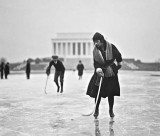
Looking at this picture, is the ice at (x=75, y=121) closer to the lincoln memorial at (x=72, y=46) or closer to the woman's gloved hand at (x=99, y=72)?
the woman's gloved hand at (x=99, y=72)

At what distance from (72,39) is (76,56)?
414 cm

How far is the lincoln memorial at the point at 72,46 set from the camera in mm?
63906

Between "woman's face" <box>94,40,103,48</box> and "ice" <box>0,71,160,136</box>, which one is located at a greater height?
"woman's face" <box>94,40,103,48</box>

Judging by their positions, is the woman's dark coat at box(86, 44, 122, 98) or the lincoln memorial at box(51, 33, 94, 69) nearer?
the woman's dark coat at box(86, 44, 122, 98)

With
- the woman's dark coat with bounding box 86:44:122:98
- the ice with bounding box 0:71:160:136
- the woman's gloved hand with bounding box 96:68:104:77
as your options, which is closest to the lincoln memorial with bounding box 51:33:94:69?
the ice with bounding box 0:71:160:136

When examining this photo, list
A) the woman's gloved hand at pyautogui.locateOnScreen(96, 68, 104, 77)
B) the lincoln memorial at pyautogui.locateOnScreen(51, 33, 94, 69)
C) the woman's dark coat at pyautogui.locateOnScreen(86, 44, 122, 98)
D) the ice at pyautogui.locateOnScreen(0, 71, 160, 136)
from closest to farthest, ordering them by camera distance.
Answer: the ice at pyautogui.locateOnScreen(0, 71, 160, 136) < the woman's gloved hand at pyautogui.locateOnScreen(96, 68, 104, 77) < the woman's dark coat at pyautogui.locateOnScreen(86, 44, 122, 98) < the lincoln memorial at pyautogui.locateOnScreen(51, 33, 94, 69)

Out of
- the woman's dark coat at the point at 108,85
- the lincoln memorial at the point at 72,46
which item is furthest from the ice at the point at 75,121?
the lincoln memorial at the point at 72,46

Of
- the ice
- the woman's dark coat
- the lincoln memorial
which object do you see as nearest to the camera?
the ice

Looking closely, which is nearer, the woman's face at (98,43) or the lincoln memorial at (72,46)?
the woman's face at (98,43)

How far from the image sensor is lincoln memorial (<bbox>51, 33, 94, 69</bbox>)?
210 feet

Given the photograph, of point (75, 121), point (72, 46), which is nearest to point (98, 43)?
point (75, 121)

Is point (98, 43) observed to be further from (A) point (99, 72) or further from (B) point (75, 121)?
(B) point (75, 121)

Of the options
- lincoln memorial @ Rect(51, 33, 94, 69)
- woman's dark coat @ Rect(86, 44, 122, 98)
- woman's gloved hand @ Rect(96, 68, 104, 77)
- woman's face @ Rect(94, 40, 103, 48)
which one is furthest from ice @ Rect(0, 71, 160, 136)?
lincoln memorial @ Rect(51, 33, 94, 69)

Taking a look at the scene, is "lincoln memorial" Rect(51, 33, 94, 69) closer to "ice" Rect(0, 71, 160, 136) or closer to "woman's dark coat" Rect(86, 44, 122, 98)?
"ice" Rect(0, 71, 160, 136)
